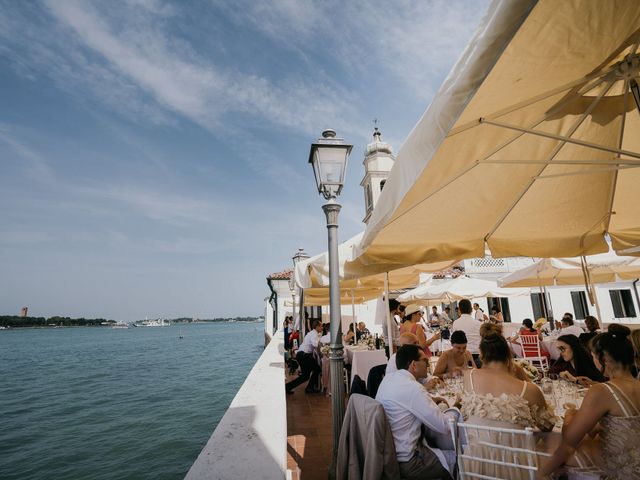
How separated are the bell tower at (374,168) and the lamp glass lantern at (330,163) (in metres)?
24.4

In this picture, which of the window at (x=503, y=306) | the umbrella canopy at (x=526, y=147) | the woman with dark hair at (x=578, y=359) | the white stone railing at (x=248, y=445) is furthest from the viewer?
the window at (x=503, y=306)

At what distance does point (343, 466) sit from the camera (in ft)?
9.48

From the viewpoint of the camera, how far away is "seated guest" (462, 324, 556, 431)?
2.36 meters

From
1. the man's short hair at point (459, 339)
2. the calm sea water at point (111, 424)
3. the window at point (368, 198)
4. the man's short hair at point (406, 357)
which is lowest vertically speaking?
the calm sea water at point (111, 424)

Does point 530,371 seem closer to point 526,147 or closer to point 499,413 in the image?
point 499,413

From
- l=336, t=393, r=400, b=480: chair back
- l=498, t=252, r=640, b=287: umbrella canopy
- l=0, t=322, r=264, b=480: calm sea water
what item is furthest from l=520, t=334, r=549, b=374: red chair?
l=0, t=322, r=264, b=480: calm sea water

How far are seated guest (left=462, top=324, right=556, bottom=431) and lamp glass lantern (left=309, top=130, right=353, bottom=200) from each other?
231 cm

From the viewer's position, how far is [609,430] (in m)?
2.19

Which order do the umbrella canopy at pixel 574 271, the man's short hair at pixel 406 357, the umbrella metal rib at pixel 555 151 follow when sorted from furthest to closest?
the umbrella canopy at pixel 574 271, the man's short hair at pixel 406 357, the umbrella metal rib at pixel 555 151

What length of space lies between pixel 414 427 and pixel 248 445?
4.29 feet

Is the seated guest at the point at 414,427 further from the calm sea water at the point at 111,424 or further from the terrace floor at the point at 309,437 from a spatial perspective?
the calm sea water at the point at 111,424

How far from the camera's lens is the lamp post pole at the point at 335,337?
3.73 meters

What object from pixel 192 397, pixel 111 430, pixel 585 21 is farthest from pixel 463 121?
pixel 192 397

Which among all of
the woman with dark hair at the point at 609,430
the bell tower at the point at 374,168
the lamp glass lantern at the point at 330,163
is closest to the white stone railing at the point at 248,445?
the woman with dark hair at the point at 609,430
